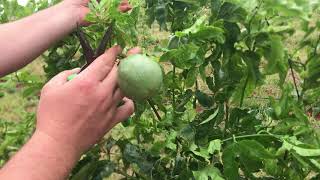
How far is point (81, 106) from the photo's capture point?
1.28 meters

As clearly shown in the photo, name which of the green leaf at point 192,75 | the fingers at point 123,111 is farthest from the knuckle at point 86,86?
the green leaf at point 192,75

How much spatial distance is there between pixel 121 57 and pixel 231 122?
0.40 metres

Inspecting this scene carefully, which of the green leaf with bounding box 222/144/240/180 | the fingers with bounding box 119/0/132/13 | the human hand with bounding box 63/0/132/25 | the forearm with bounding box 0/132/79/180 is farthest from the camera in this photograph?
the human hand with bounding box 63/0/132/25

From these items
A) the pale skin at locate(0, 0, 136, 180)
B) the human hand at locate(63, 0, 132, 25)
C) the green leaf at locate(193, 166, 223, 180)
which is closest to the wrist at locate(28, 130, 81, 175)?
the pale skin at locate(0, 0, 136, 180)

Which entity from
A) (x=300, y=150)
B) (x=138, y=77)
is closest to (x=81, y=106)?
(x=138, y=77)

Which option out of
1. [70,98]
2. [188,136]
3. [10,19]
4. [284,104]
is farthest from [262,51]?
[10,19]

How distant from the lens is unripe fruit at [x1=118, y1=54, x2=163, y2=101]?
4.24 feet

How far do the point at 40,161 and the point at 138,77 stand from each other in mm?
296

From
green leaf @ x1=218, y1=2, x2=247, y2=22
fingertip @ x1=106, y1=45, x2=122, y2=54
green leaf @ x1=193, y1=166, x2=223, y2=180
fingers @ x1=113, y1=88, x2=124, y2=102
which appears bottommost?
green leaf @ x1=193, y1=166, x2=223, y2=180

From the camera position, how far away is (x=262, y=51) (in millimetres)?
1314

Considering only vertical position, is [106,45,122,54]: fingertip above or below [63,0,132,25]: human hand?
above

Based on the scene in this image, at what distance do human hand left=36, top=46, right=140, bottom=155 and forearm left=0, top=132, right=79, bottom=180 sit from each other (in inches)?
0.6

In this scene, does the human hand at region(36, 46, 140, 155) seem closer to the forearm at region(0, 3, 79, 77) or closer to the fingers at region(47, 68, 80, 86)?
the fingers at region(47, 68, 80, 86)

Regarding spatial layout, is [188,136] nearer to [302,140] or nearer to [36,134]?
[302,140]
